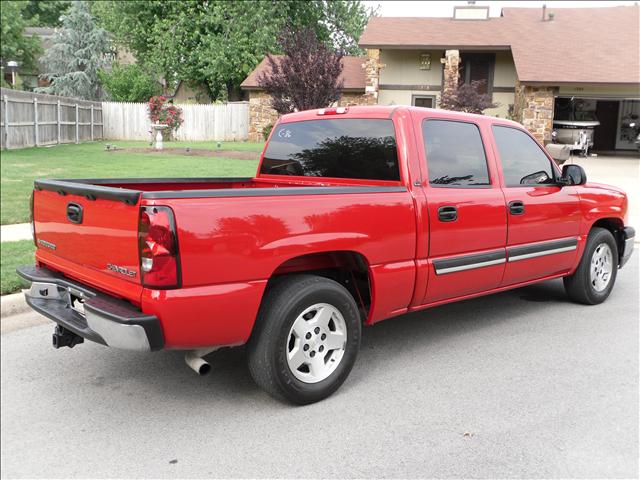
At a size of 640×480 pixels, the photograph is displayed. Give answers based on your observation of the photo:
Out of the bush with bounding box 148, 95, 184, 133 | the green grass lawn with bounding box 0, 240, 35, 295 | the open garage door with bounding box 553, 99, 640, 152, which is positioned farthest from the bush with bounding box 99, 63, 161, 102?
the green grass lawn with bounding box 0, 240, 35, 295

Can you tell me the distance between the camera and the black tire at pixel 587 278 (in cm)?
593

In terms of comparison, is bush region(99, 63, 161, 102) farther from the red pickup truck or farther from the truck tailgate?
the truck tailgate

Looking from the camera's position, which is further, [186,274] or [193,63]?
[193,63]

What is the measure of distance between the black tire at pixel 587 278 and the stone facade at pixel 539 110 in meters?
18.9

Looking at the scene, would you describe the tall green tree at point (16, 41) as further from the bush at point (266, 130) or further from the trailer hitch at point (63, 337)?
the trailer hitch at point (63, 337)

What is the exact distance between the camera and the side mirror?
5.47 m

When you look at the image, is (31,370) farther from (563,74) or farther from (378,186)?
(563,74)

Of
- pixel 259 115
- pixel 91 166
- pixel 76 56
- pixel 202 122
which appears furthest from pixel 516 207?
pixel 76 56

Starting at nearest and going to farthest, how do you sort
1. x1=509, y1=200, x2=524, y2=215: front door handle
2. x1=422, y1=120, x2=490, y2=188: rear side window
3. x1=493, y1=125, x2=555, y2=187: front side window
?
x1=422, y1=120, x2=490, y2=188: rear side window → x1=509, y1=200, x2=524, y2=215: front door handle → x1=493, y1=125, x2=555, y2=187: front side window

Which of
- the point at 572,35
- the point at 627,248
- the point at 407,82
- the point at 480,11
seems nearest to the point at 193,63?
the point at 407,82

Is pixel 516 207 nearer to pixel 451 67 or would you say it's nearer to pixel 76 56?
pixel 451 67

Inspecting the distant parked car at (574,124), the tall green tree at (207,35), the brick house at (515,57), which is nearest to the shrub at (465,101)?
the brick house at (515,57)

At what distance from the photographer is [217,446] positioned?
10.9ft

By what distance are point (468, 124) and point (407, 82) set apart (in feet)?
84.2
